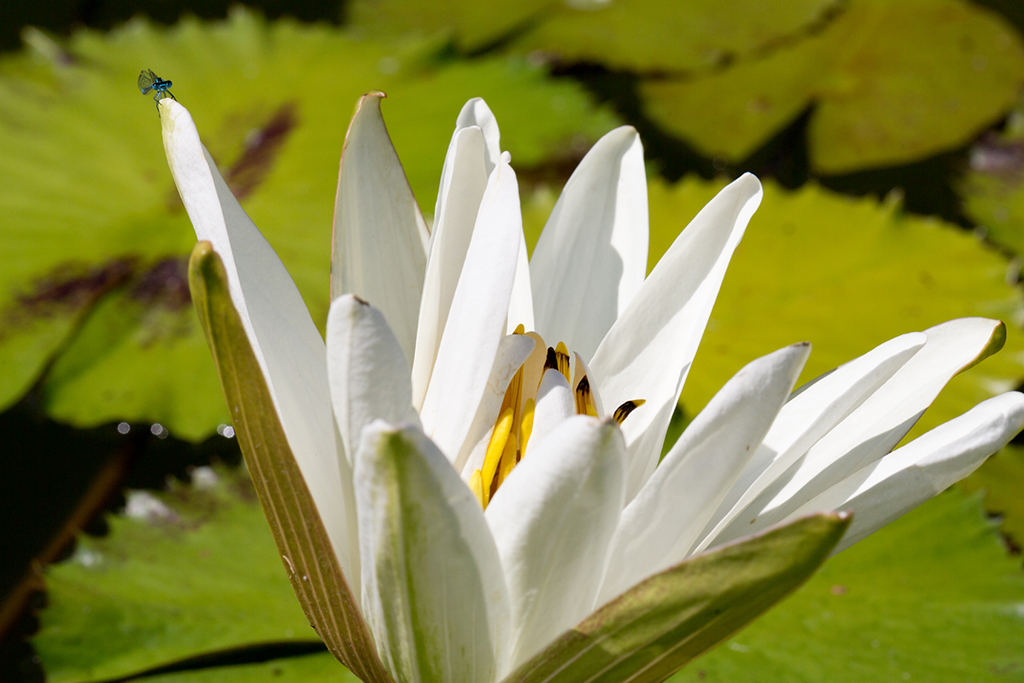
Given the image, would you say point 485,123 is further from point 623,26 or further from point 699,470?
point 623,26

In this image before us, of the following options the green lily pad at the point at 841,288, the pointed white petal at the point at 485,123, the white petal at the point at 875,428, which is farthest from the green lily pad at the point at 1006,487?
the pointed white petal at the point at 485,123

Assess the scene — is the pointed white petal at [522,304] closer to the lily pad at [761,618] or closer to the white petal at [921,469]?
the white petal at [921,469]

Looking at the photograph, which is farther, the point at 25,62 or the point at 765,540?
the point at 25,62

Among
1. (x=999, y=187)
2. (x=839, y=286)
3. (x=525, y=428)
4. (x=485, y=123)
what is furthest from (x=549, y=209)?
(x=999, y=187)

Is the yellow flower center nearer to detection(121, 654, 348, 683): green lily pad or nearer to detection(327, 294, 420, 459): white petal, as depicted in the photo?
detection(327, 294, 420, 459): white petal

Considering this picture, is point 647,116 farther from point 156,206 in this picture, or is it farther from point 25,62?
point 25,62

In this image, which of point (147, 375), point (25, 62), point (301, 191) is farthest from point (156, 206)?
point (25, 62)
